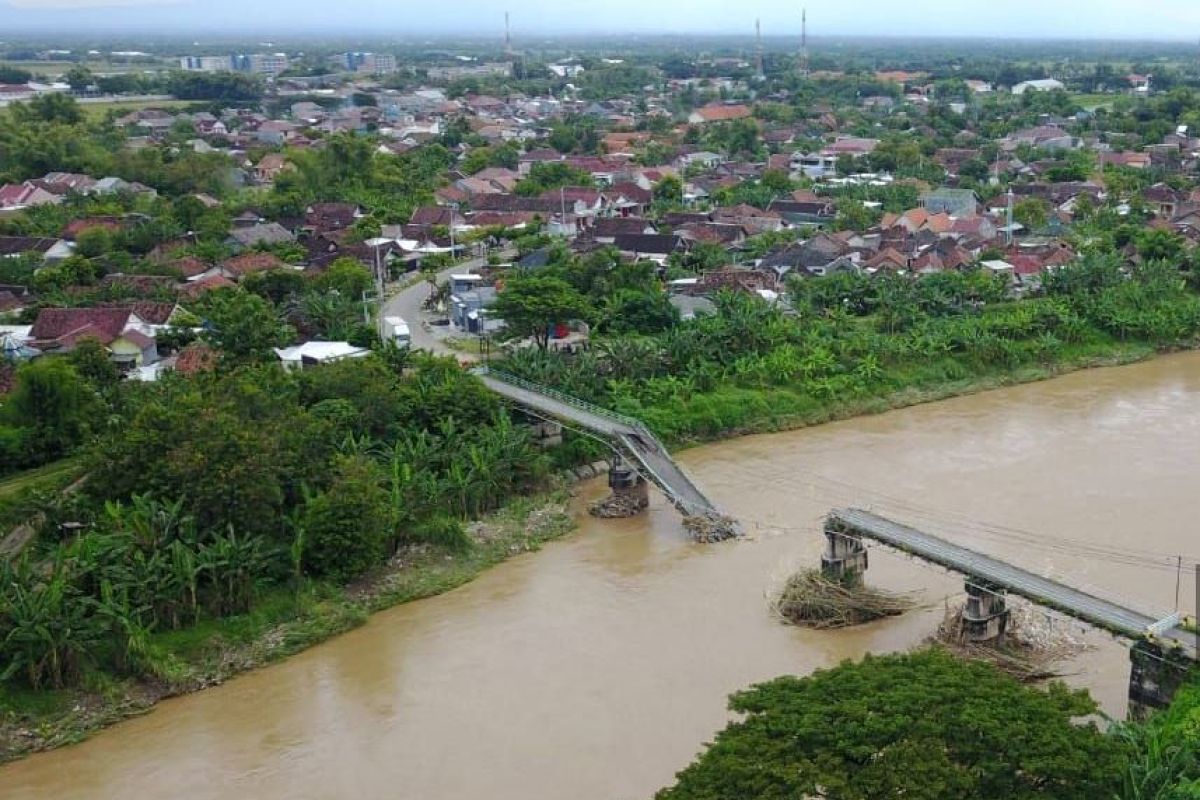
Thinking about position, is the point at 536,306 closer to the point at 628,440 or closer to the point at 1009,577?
the point at 628,440

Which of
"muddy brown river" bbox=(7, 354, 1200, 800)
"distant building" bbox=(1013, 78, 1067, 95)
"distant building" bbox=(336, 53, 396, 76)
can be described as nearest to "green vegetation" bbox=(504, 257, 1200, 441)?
"muddy brown river" bbox=(7, 354, 1200, 800)

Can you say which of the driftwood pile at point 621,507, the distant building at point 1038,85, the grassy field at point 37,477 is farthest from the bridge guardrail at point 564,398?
the distant building at point 1038,85

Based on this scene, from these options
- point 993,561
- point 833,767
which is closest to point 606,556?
point 993,561

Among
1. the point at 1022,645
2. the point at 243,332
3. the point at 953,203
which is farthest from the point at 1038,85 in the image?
the point at 1022,645

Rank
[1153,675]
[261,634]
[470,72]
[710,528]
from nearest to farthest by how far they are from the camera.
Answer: [1153,675] < [261,634] < [710,528] < [470,72]

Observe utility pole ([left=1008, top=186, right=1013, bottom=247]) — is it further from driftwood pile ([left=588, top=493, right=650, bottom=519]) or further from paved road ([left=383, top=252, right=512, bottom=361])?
driftwood pile ([left=588, top=493, right=650, bottom=519])

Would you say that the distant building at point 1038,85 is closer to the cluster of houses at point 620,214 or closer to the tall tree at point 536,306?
the cluster of houses at point 620,214
